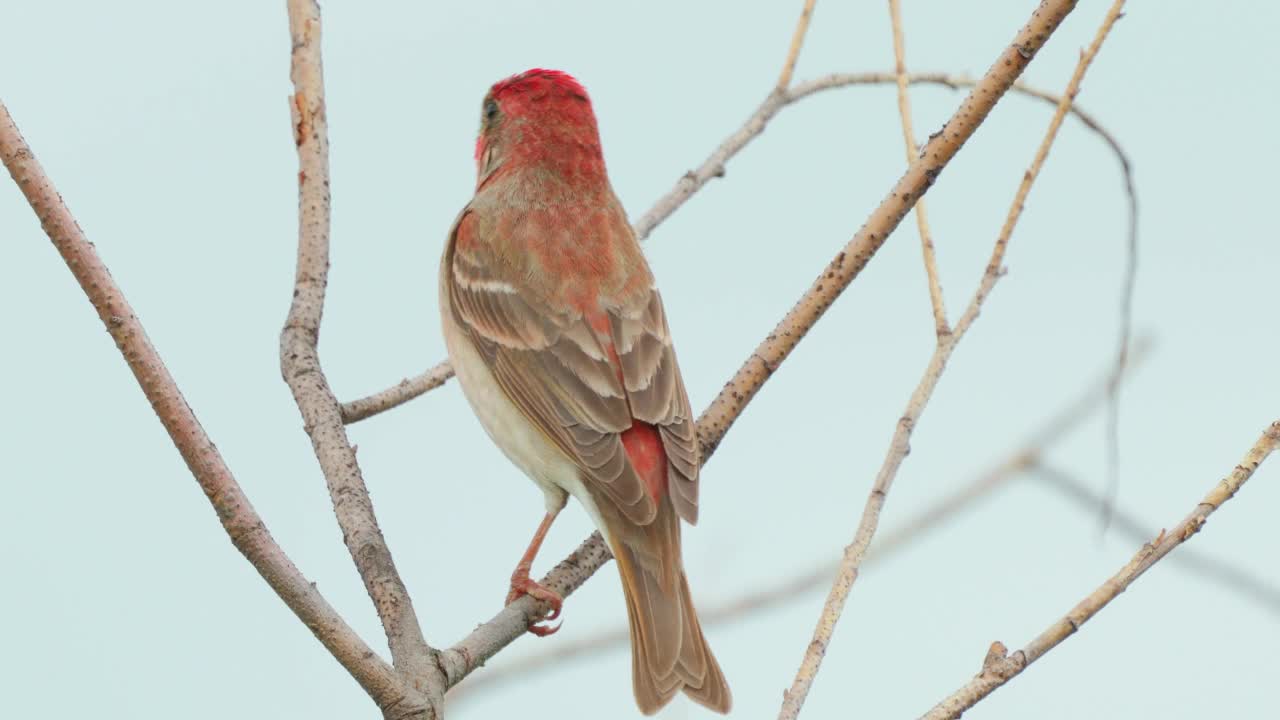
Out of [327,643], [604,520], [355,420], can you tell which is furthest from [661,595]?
[327,643]

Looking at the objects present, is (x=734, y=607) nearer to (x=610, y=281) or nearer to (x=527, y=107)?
(x=610, y=281)

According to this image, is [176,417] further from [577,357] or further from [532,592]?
[577,357]

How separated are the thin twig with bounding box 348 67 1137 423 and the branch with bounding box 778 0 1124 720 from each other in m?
0.75

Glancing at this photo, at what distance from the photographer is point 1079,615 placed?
116 inches

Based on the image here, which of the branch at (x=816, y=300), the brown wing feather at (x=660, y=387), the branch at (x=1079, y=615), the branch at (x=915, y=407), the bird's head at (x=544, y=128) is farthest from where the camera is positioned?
the bird's head at (x=544, y=128)

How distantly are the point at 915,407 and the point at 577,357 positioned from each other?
5.74 ft

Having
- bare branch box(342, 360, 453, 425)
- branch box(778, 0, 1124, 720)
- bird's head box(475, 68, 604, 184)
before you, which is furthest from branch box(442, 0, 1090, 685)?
bird's head box(475, 68, 604, 184)

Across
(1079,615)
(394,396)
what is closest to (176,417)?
(394,396)

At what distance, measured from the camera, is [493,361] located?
547 centimetres

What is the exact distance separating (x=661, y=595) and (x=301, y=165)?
1.91 meters

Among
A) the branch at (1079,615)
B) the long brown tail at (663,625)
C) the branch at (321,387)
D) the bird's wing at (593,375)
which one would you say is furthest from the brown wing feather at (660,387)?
the branch at (1079,615)

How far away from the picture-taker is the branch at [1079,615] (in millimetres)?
2939

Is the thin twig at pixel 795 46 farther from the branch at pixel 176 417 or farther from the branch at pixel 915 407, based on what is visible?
the branch at pixel 176 417

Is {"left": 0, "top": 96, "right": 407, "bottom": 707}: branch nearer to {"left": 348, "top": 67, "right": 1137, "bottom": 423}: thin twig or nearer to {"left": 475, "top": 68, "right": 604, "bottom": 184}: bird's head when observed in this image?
{"left": 348, "top": 67, "right": 1137, "bottom": 423}: thin twig
